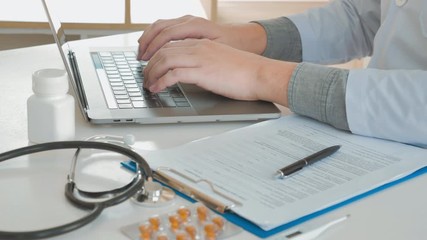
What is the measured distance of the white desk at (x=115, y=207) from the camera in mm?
794

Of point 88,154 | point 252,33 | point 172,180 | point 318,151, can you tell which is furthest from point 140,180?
point 252,33

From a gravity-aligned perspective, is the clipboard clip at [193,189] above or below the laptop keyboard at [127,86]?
above

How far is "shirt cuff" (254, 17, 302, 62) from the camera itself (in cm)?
143

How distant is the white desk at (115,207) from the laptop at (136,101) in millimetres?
16

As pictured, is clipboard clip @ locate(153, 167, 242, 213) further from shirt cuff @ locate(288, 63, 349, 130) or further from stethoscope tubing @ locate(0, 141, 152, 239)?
shirt cuff @ locate(288, 63, 349, 130)

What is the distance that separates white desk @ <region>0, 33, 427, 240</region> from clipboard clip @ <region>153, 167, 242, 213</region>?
0.02 meters

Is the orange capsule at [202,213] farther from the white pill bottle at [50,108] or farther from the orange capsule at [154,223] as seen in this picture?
the white pill bottle at [50,108]

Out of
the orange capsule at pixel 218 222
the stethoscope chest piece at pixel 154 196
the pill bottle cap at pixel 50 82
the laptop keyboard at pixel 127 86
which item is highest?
the pill bottle cap at pixel 50 82

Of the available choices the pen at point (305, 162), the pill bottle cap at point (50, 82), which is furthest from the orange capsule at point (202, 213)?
the pill bottle cap at point (50, 82)

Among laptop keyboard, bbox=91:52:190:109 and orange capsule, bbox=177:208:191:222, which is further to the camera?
laptop keyboard, bbox=91:52:190:109

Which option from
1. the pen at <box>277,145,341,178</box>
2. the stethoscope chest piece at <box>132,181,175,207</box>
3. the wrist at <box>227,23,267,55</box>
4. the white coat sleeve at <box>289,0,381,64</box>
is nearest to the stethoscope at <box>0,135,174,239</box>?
the stethoscope chest piece at <box>132,181,175,207</box>

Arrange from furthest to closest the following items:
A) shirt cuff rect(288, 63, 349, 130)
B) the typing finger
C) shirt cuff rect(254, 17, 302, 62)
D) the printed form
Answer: shirt cuff rect(254, 17, 302, 62) < the typing finger < shirt cuff rect(288, 63, 349, 130) < the printed form

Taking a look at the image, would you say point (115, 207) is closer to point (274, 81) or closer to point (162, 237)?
point (162, 237)

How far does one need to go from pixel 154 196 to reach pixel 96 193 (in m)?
0.07
